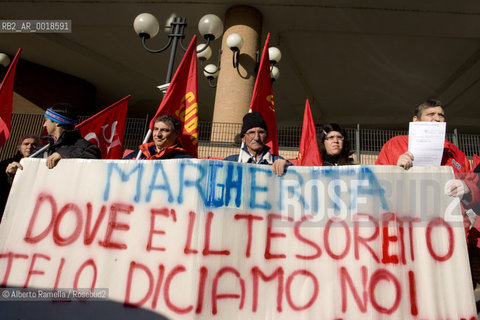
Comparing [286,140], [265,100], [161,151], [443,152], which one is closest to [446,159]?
[443,152]

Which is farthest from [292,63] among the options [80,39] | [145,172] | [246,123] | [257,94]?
[145,172]

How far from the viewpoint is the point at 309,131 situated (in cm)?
502

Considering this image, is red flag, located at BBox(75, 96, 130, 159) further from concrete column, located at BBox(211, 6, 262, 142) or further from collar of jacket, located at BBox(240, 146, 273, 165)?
concrete column, located at BBox(211, 6, 262, 142)

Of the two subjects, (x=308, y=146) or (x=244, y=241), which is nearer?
(x=244, y=241)

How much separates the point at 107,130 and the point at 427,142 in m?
Answer: 4.49

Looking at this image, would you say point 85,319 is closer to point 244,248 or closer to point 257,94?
point 244,248

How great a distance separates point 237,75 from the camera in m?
10.2

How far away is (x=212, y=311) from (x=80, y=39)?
13904 millimetres

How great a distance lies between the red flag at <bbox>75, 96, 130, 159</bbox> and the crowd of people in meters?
1.80

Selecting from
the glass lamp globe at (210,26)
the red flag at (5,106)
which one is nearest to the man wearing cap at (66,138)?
the red flag at (5,106)

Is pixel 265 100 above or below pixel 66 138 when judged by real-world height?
above

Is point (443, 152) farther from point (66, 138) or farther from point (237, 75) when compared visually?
point (237, 75)

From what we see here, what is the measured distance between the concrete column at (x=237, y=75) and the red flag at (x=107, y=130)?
161 inches

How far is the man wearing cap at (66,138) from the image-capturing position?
10.7 ft
